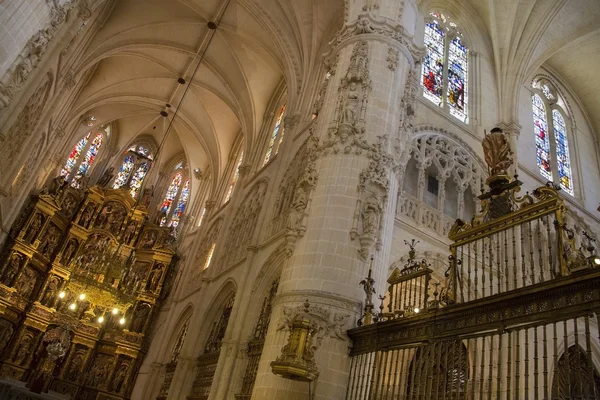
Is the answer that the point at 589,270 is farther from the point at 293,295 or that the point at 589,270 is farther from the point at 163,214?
the point at 163,214

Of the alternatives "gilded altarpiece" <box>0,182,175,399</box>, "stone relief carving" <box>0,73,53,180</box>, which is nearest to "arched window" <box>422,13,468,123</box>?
"stone relief carving" <box>0,73,53,180</box>

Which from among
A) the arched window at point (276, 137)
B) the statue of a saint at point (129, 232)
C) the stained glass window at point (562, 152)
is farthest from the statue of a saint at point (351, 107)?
the statue of a saint at point (129, 232)

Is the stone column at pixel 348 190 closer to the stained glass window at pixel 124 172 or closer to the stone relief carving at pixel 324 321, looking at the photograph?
the stone relief carving at pixel 324 321

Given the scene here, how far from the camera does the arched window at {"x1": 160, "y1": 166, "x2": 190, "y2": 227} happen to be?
30156 millimetres

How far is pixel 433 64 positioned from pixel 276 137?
6.90 m

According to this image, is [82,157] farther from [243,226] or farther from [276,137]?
[243,226]

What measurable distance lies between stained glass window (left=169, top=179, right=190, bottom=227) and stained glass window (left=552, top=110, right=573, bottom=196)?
66.6ft

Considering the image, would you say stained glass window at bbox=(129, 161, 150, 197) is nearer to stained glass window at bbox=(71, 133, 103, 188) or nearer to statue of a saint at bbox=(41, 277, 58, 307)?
stained glass window at bbox=(71, 133, 103, 188)

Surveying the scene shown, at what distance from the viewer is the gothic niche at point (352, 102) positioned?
11008 mm

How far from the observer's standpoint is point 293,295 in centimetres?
945

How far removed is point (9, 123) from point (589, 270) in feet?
43.1

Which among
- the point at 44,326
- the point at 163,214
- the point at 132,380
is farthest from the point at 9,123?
the point at 163,214

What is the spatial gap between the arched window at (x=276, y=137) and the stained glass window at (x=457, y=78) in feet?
21.5

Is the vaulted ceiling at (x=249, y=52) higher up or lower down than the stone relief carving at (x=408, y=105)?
higher up
